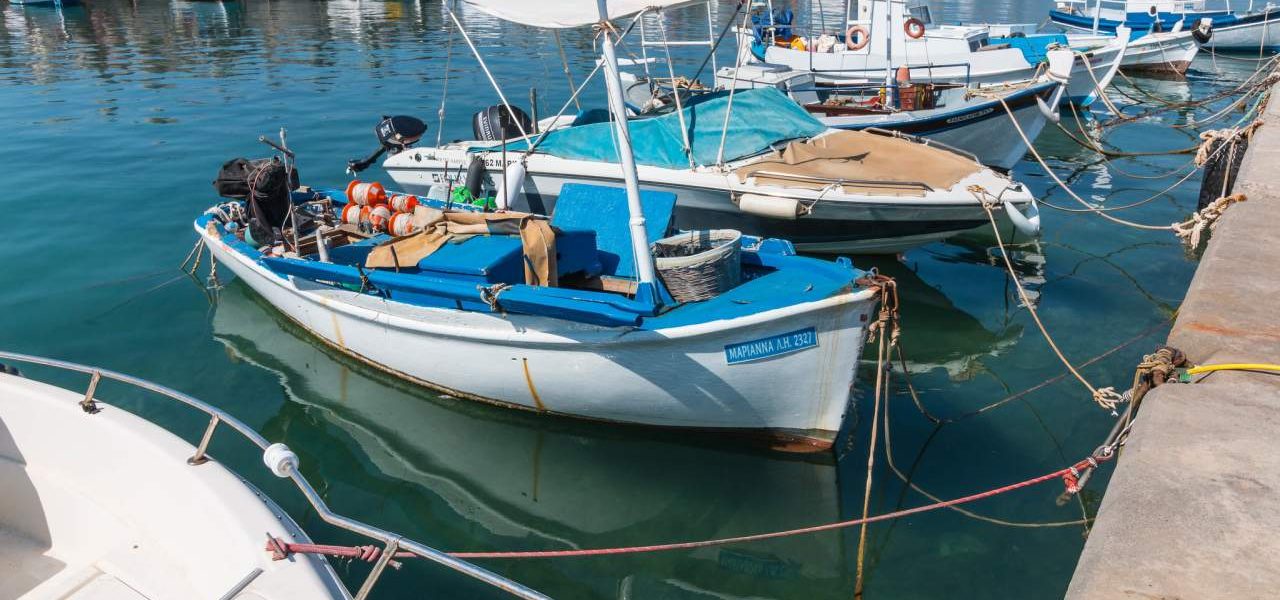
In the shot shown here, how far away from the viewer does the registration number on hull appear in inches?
243

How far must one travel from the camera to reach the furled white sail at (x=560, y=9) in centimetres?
627

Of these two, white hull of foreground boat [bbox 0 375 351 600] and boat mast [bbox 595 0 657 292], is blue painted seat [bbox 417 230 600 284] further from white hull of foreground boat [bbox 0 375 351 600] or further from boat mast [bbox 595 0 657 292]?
white hull of foreground boat [bbox 0 375 351 600]

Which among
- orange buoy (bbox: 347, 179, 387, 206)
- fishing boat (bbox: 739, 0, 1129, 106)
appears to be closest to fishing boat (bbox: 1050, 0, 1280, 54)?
fishing boat (bbox: 739, 0, 1129, 106)

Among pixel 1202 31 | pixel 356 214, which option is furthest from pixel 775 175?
pixel 1202 31

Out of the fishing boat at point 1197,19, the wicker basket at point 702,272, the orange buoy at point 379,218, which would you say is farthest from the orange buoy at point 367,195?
the fishing boat at point 1197,19

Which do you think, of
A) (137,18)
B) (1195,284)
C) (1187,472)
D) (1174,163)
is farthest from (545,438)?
(137,18)

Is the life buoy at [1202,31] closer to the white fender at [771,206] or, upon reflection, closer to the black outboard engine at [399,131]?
the white fender at [771,206]

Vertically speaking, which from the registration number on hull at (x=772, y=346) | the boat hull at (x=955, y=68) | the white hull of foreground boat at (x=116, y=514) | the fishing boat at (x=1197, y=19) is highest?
the fishing boat at (x=1197, y=19)

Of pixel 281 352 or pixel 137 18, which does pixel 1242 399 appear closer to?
pixel 281 352

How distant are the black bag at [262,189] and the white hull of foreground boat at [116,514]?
3.82 m

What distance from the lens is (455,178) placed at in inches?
454

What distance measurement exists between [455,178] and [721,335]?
653 cm

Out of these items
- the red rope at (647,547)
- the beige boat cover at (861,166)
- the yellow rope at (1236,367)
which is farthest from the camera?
the beige boat cover at (861,166)

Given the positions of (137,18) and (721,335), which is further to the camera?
(137,18)
